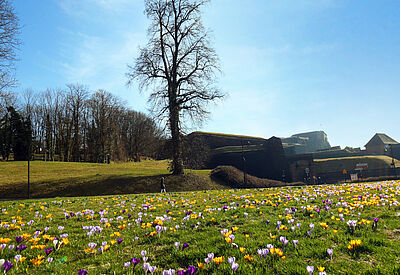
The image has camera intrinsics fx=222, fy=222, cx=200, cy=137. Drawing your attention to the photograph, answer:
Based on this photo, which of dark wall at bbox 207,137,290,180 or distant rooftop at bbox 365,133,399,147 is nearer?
dark wall at bbox 207,137,290,180

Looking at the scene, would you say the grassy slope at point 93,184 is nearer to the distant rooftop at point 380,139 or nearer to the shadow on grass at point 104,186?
the shadow on grass at point 104,186

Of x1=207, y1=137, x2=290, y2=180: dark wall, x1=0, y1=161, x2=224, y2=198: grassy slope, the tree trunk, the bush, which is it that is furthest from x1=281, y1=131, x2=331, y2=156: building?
x1=0, y1=161, x2=224, y2=198: grassy slope

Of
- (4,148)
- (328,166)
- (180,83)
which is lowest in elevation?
(328,166)

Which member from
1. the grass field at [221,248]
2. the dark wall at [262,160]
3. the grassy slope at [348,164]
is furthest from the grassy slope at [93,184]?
the grassy slope at [348,164]

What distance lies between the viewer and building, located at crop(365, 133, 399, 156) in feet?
292

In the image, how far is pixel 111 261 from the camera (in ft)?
11.0

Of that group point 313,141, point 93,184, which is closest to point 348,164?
point 93,184

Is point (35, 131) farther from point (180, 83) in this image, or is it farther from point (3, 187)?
point (180, 83)

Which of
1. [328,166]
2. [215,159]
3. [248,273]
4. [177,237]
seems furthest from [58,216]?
[328,166]

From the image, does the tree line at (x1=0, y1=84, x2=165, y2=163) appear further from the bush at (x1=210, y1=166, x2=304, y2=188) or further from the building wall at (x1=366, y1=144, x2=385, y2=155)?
the building wall at (x1=366, y1=144, x2=385, y2=155)

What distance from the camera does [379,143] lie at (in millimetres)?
91000

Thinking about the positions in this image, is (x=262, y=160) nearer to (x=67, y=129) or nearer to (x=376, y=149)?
(x=67, y=129)

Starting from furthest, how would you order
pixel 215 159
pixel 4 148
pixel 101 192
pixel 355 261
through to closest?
1. pixel 4 148
2. pixel 215 159
3. pixel 101 192
4. pixel 355 261

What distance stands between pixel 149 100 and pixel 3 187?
19277mm
